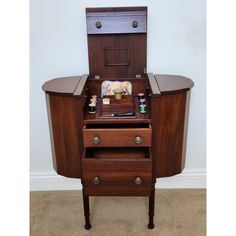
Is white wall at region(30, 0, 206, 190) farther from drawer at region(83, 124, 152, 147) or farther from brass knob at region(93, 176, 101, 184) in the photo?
brass knob at region(93, 176, 101, 184)

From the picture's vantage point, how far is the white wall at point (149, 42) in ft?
5.86

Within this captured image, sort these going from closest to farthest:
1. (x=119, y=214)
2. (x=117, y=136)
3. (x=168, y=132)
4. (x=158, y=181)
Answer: (x=117, y=136), (x=168, y=132), (x=119, y=214), (x=158, y=181)

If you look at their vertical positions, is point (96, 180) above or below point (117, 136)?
below

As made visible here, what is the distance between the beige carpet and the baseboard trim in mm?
42

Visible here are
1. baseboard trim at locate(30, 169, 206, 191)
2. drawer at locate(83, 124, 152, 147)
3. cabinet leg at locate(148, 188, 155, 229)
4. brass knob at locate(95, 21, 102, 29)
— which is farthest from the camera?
baseboard trim at locate(30, 169, 206, 191)

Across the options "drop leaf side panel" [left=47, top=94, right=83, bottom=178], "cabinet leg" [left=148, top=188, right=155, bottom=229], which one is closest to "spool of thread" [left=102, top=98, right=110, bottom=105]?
"drop leaf side panel" [left=47, top=94, right=83, bottom=178]

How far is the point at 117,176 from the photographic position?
1.54m

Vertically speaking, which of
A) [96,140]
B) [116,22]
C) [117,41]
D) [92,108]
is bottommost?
[96,140]

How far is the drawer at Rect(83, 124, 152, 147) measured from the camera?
1508 millimetres

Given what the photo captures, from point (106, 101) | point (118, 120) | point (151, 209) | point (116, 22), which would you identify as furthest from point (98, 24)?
point (151, 209)

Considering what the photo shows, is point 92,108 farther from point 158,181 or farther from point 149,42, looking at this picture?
point 158,181

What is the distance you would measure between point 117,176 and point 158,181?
0.67 metres

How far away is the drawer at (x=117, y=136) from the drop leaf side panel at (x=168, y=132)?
83mm

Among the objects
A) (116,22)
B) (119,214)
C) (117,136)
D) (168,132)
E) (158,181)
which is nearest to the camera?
(117,136)
